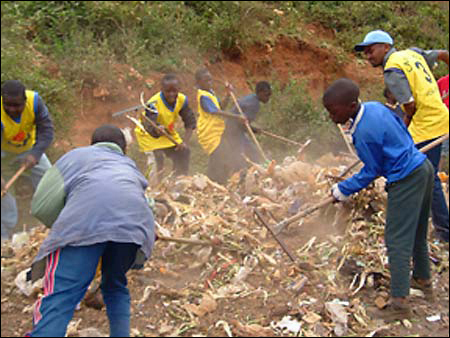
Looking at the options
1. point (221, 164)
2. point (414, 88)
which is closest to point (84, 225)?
point (414, 88)

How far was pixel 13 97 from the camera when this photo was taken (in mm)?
4969

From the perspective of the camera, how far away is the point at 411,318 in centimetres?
397

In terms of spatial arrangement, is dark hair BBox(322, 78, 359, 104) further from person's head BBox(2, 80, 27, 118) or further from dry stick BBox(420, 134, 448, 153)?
person's head BBox(2, 80, 27, 118)

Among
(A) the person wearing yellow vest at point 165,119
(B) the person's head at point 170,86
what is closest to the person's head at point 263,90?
→ (A) the person wearing yellow vest at point 165,119

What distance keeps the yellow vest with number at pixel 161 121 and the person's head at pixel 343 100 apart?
122 inches

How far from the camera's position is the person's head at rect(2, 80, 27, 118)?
4.95m

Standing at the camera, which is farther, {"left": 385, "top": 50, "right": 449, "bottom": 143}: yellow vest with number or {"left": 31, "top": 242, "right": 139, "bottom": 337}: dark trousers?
{"left": 385, "top": 50, "right": 449, "bottom": 143}: yellow vest with number

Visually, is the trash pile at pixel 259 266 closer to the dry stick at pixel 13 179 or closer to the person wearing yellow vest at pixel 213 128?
the dry stick at pixel 13 179

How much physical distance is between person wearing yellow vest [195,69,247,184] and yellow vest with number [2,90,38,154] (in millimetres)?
2037

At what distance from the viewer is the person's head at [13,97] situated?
495 cm

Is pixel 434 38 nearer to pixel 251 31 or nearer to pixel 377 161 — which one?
pixel 251 31

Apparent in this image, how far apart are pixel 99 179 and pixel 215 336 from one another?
1.54 meters

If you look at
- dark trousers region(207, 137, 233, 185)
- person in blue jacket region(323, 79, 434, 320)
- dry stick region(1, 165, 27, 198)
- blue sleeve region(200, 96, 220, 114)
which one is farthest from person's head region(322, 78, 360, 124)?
dark trousers region(207, 137, 233, 185)

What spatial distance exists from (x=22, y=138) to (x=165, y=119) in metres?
1.70
